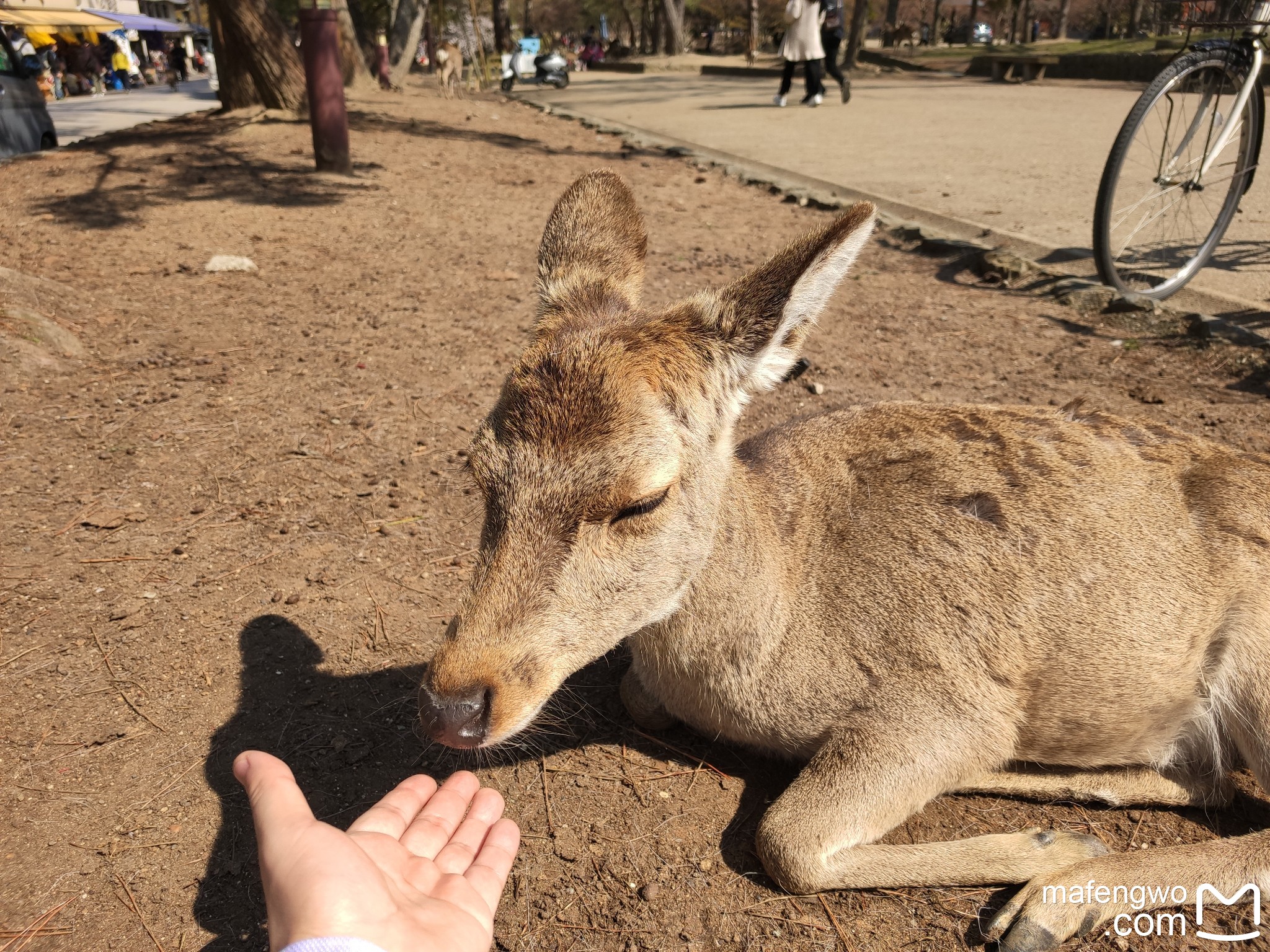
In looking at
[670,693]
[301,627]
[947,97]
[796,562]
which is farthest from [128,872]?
[947,97]

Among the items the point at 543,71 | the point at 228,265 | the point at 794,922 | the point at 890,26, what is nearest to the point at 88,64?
the point at 543,71

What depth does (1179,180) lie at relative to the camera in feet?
25.5

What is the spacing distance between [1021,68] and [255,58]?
86.6 feet

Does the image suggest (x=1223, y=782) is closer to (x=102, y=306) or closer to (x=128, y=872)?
(x=128, y=872)

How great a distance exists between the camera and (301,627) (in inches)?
154

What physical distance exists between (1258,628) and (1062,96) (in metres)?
25.0

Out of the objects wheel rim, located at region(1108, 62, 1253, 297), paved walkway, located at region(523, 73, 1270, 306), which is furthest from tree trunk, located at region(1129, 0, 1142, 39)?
wheel rim, located at region(1108, 62, 1253, 297)

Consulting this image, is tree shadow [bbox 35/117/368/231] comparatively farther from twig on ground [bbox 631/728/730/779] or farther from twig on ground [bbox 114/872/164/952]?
twig on ground [bbox 631/728/730/779]

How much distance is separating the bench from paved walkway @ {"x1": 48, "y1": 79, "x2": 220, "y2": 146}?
24.8 meters

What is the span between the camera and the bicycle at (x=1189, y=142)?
265 inches

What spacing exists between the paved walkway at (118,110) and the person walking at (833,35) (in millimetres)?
13390

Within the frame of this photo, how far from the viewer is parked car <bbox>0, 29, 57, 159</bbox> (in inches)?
512

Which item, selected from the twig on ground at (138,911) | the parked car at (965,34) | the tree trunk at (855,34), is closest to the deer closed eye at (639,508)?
the twig on ground at (138,911)

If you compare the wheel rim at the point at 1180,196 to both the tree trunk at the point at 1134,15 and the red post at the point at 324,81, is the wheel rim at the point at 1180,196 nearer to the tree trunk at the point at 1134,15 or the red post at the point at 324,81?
the red post at the point at 324,81
